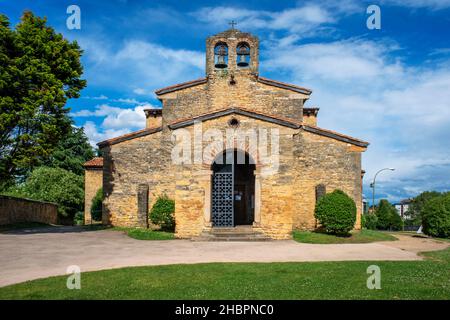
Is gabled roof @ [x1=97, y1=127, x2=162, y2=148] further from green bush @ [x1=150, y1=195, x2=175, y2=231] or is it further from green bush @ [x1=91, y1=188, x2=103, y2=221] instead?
green bush @ [x1=91, y1=188, x2=103, y2=221]

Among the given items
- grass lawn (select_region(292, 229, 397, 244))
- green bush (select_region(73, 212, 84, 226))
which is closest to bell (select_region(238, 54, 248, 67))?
grass lawn (select_region(292, 229, 397, 244))

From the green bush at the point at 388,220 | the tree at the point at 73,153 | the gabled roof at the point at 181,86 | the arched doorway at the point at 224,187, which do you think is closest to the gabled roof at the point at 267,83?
the gabled roof at the point at 181,86

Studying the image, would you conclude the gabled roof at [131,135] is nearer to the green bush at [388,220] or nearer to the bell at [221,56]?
the bell at [221,56]

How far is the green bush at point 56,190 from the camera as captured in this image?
33500 mm

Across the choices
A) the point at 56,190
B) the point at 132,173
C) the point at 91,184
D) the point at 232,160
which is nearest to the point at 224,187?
the point at 232,160

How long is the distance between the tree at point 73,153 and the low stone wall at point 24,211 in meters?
9.54

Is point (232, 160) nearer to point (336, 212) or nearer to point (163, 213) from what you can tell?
point (163, 213)

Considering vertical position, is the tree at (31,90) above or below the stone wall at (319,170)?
above

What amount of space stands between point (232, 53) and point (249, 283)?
52.6 feet

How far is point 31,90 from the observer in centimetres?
1819

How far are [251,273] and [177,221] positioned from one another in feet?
29.4

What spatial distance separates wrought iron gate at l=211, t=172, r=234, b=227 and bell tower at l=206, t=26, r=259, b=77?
7.29m

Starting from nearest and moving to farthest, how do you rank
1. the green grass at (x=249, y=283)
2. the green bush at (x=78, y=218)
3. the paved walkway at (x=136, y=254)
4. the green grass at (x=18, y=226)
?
1. the green grass at (x=249, y=283)
2. the paved walkway at (x=136, y=254)
3. the green grass at (x=18, y=226)
4. the green bush at (x=78, y=218)

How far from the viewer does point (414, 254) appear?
41.5 feet
